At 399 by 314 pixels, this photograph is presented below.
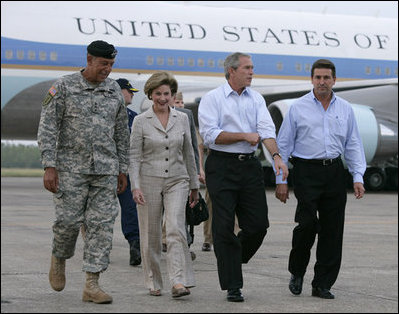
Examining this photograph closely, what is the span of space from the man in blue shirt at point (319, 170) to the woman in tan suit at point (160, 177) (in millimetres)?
651

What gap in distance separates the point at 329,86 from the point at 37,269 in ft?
7.93

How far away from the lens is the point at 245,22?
1883 cm

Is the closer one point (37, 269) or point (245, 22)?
point (37, 269)

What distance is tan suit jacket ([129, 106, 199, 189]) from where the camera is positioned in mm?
5523

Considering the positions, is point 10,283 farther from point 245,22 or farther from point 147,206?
point 245,22

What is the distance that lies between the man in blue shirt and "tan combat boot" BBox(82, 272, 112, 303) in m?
1.21

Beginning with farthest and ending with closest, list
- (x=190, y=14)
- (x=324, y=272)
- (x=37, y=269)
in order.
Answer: (x=190, y=14) < (x=37, y=269) < (x=324, y=272)

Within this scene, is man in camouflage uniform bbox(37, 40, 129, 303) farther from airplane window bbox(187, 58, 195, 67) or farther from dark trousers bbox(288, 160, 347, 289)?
airplane window bbox(187, 58, 195, 67)

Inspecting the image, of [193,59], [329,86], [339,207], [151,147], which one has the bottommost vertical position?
[339,207]

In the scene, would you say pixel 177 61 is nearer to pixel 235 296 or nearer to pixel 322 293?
pixel 322 293

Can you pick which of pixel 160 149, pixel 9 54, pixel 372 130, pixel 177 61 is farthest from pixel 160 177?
pixel 177 61

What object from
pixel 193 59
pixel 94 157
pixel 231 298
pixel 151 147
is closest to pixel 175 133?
pixel 151 147

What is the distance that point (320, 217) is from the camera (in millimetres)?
5625

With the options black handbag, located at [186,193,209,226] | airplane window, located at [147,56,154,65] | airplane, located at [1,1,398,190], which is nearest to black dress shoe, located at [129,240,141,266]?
black handbag, located at [186,193,209,226]
